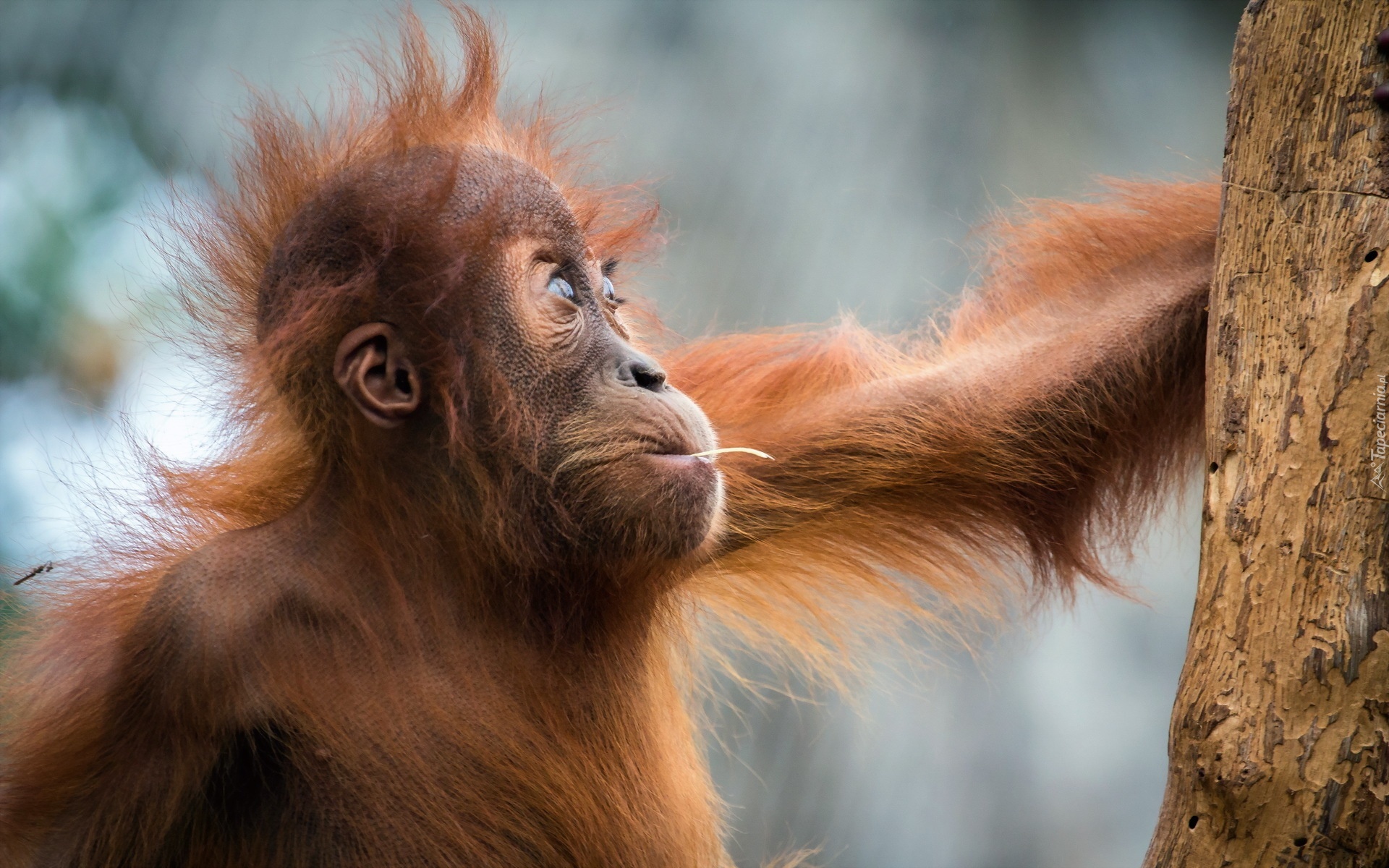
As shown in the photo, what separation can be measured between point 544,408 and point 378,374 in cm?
27

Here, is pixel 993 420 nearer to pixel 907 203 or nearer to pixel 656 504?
pixel 656 504

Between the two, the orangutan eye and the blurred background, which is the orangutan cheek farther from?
the blurred background

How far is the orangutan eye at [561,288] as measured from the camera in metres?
1.80

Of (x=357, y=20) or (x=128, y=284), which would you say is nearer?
(x=128, y=284)

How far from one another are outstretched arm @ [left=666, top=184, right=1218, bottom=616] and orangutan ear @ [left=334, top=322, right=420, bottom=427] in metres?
0.63

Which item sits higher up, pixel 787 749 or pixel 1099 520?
pixel 1099 520

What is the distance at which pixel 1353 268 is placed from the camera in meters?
1.39

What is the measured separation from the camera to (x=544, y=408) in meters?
1.71

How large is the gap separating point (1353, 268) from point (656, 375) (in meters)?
0.97

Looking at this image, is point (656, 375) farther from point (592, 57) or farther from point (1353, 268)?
point (592, 57)

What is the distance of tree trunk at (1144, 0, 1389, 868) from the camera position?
131 centimetres

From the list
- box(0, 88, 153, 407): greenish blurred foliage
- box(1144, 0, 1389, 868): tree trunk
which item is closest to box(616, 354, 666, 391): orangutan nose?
box(1144, 0, 1389, 868): tree trunk

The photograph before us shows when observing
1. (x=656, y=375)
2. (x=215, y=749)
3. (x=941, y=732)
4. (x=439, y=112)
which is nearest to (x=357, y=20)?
(x=439, y=112)

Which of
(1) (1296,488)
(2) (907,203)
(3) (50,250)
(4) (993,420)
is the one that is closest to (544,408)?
(4) (993,420)
